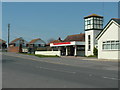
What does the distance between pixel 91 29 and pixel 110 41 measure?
11515 millimetres

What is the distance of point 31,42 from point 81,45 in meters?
56.3

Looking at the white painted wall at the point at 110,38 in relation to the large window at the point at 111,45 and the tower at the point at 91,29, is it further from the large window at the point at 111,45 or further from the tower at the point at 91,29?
the tower at the point at 91,29

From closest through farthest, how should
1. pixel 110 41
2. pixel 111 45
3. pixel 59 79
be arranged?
pixel 59 79
pixel 111 45
pixel 110 41

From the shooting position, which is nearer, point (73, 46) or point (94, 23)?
point (94, 23)

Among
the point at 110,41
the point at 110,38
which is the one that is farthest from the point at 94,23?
the point at 110,41

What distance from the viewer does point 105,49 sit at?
1270 inches

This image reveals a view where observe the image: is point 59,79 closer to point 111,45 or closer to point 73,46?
point 111,45

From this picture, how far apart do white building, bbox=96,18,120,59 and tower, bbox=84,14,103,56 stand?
29.5ft

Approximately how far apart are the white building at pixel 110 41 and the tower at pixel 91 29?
898 centimetres

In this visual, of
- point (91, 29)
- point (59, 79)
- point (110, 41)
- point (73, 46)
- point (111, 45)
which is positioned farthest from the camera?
point (73, 46)

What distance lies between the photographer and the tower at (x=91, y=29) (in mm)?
42344

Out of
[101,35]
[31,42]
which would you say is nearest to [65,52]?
[101,35]

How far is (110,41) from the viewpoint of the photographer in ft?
103

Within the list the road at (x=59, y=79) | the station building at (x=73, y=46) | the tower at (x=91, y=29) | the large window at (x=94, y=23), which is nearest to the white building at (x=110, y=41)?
the tower at (x=91, y=29)
